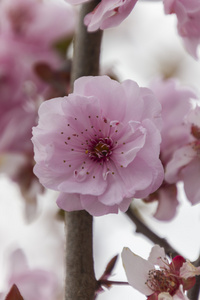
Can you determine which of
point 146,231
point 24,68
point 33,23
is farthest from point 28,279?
point 33,23

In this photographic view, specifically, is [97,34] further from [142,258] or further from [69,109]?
[142,258]

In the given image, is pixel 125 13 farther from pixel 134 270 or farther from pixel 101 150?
pixel 134 270

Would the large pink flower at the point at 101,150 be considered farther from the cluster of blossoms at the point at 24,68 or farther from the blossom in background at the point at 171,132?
the cluster of blossoms at the point at 24,68

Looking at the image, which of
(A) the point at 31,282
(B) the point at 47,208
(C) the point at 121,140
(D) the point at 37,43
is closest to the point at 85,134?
(C) the point at 121,140

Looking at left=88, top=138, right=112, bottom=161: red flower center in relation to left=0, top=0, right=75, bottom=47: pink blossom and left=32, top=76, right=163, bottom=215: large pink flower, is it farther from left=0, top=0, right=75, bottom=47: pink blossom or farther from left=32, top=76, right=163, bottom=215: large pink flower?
left=0, top=0, right=75, bottom=47: pink blossom

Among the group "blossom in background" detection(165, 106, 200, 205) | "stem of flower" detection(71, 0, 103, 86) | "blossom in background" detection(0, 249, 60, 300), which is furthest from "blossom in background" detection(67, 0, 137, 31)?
"blossom in background" detection(0, 249, 60, 300)
